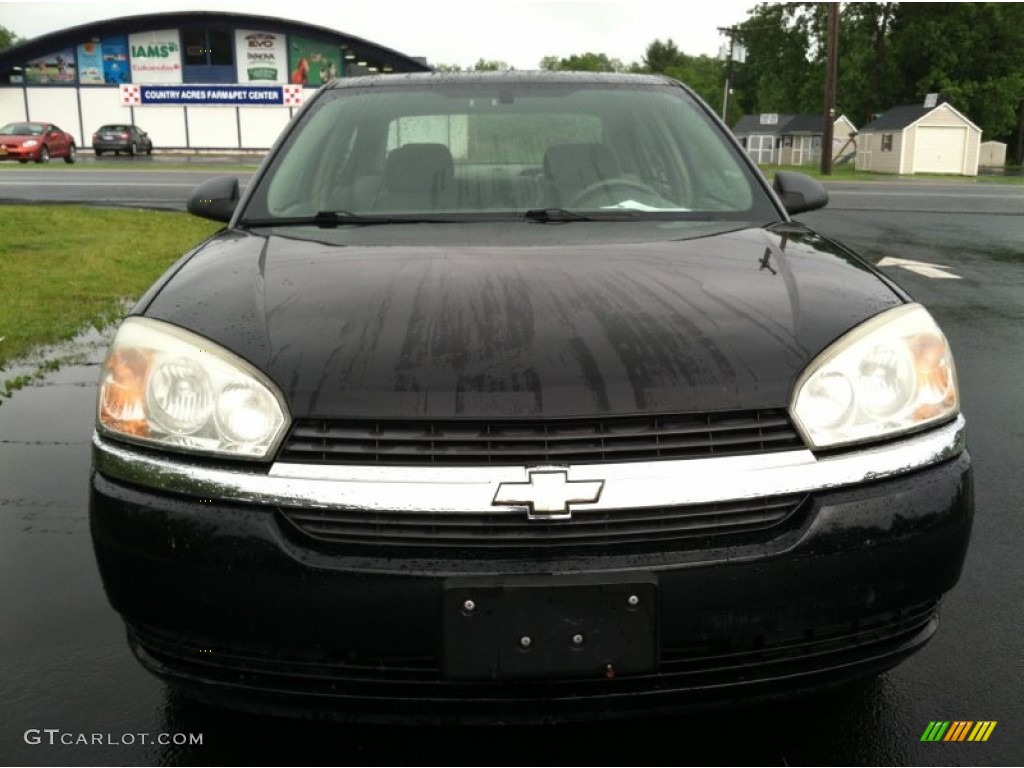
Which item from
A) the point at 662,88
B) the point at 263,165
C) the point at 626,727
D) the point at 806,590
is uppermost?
the point at 662,88

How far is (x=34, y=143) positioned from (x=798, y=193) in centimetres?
3750

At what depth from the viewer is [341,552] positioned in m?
1.72

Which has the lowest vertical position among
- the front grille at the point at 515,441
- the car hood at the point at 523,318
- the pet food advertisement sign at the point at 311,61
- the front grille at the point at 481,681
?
the front grille at the point at 481,681

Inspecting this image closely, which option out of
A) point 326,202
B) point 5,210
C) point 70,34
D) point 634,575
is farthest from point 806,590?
point 70,34

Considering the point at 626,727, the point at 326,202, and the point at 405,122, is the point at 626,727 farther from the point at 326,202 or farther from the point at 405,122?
the point at 405,122

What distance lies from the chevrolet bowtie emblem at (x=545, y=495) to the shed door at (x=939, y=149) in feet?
207

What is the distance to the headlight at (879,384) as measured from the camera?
1.84m

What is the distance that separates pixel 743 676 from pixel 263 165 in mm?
2135

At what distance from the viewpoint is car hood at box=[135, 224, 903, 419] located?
5.76 ft

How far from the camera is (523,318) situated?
196 cm

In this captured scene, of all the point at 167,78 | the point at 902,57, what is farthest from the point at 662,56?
the point at 167,78

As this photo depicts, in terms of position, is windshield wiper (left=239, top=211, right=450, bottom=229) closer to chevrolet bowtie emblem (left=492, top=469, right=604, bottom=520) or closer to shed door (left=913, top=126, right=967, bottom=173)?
chevrolet bowtie emblem (left=492, top=469, right=604, bottom=520)

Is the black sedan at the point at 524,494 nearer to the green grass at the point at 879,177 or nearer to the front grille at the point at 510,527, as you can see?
the front grille at the point at 510,527

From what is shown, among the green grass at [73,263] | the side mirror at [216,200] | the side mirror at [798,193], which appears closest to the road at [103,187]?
the green grass at [73,263]
